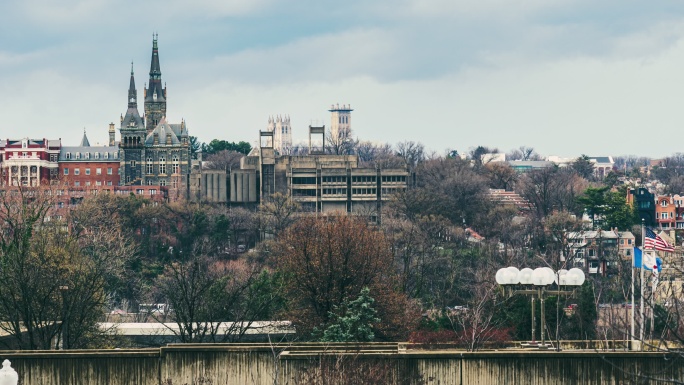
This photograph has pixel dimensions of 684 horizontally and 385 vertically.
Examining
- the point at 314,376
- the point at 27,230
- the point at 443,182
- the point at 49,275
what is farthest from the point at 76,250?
the point at 443,182

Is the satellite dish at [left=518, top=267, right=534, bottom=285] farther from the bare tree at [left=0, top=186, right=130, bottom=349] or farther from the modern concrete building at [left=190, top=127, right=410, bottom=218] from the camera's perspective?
the modern concrete building at [left=190, top=127, right=410, bottom=218]

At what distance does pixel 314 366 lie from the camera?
42500mm

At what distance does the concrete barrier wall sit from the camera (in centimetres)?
4159

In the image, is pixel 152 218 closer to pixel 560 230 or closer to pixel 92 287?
pixel 560 230

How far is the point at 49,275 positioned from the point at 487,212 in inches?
4351

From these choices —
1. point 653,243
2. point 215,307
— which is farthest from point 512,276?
point 215,307

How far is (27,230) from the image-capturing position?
2820 inches

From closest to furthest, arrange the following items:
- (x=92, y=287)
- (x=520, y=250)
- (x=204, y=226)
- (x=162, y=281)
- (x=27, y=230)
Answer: (x=92, y=287) → (x=27, y=230) → (x=162, y=281) → (x=520, y=250) → (x=204, y=226)

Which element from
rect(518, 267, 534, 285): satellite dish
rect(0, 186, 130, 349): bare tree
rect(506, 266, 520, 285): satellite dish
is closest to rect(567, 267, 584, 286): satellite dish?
rect(518, 267, 534, 285): satellite dish

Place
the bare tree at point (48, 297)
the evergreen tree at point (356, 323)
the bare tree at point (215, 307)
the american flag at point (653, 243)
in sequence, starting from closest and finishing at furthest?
1. the american flag at point (653, 243)
2. the bare tree at point (48, 297)
3. the evergreen tree at point (356, 323)
4. the bare tree at point (215, 307)

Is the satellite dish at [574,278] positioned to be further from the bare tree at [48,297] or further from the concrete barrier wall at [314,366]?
the bare tree at [48,297]

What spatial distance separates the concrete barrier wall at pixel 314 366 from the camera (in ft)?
136

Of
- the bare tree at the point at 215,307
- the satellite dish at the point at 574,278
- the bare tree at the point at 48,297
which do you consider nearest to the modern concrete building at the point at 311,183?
the bare tree at the point at 215,307

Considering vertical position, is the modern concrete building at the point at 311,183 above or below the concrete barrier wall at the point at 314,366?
above
